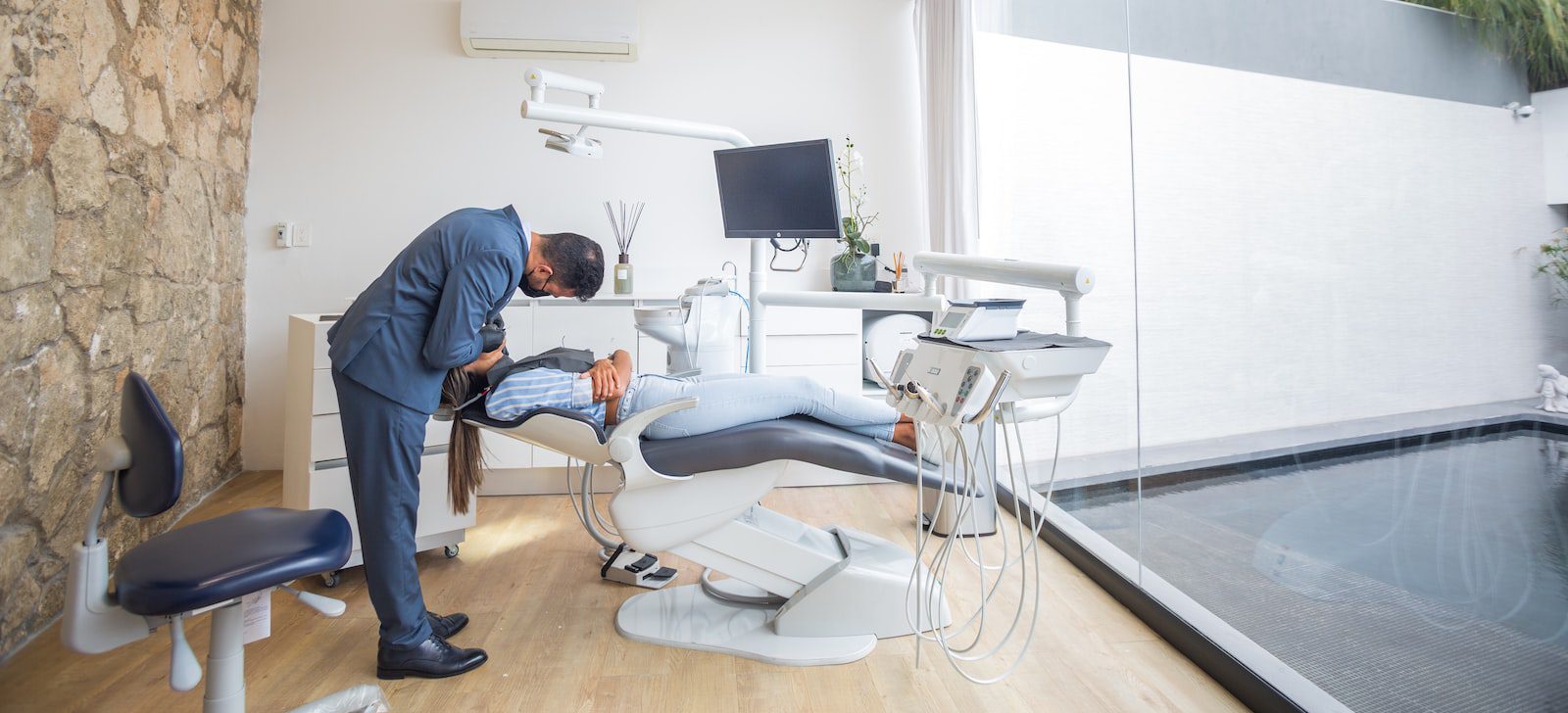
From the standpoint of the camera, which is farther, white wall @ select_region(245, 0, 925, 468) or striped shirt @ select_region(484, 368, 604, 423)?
white wall @ select_region(245, 0, 925, 468)

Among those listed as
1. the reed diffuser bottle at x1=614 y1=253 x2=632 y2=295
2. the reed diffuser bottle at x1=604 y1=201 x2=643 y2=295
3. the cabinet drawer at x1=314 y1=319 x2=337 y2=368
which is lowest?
the cabinet drawer at x1=314 y1=319 x2=337 y2=368

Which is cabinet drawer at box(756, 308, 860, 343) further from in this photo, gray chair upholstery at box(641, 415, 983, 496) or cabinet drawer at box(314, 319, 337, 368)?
cabinet drawer at box(314, 319, 337, 368)

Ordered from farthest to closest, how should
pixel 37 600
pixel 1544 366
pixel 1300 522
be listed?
pixel 37 600, pixel 1300 522, pixel 1544 366

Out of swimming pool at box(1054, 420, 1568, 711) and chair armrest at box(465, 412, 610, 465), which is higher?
chair armrest at box(465, 412, 610, 465)

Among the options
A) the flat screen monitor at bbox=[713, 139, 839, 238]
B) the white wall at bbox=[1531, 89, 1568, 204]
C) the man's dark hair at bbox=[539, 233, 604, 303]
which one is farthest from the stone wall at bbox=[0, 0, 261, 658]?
the white wall at bbox=[1531, 89, 1568, 204]

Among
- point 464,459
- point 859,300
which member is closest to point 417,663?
point 464,459

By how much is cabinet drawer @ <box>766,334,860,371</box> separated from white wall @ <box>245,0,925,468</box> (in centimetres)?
59

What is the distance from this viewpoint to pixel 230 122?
3.26 metres

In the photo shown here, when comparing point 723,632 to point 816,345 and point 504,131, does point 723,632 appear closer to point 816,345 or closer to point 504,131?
point 816,345

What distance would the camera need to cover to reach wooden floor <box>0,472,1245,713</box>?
1.66 m

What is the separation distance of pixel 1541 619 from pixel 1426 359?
1.36 feet

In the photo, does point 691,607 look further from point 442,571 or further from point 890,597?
point 442,571

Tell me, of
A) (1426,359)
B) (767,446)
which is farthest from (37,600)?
(1426,359)

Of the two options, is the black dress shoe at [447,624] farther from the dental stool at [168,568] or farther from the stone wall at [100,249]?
the stone wall at [100,249]
